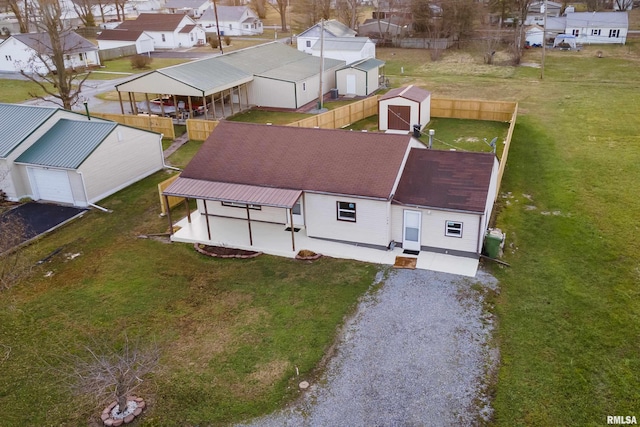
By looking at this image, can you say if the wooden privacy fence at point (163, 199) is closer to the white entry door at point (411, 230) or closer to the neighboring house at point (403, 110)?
the white entry door at point (411, 230)

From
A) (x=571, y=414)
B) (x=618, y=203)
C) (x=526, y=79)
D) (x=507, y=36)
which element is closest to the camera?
(x=571, y=414)

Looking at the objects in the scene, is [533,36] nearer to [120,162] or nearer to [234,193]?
[120,162]

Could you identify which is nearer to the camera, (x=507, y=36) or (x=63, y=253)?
(x=63, y=253)

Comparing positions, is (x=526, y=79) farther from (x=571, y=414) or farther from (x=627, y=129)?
(x=571, y=414)

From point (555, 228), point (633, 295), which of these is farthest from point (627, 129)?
point (633, 295)

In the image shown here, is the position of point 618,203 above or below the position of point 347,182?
below

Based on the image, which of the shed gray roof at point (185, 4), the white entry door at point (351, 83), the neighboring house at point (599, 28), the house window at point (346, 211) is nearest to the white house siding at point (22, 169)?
the house window at point (346, 211)

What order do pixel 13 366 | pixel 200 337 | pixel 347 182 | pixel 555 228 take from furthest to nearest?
pixel 555 228, pixel 347 182, pixel 200 337, pixel 13 366
